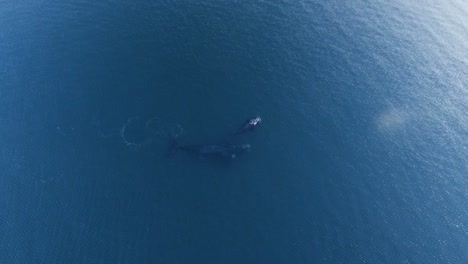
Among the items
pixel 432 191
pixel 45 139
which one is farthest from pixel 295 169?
pixel 45 139

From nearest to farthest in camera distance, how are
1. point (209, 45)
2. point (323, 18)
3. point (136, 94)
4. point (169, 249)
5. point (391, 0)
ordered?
point (169, 249) → point (136, 94) → point (209, 45) → point (323, 18) → point (391, 0)

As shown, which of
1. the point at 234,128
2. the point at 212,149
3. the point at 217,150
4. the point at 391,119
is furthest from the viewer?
the point at 391,119

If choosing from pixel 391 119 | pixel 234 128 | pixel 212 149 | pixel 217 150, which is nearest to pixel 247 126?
pixel 234 128

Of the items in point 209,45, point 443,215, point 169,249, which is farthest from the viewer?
point 209,45

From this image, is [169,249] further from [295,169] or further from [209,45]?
[209,45]

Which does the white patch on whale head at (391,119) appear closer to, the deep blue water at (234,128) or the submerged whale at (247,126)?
the deep blue water at (234,128)

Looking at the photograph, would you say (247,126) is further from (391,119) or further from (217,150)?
(391,119)

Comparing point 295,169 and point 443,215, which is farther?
point 295,169

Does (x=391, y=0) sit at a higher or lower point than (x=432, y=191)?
higher
